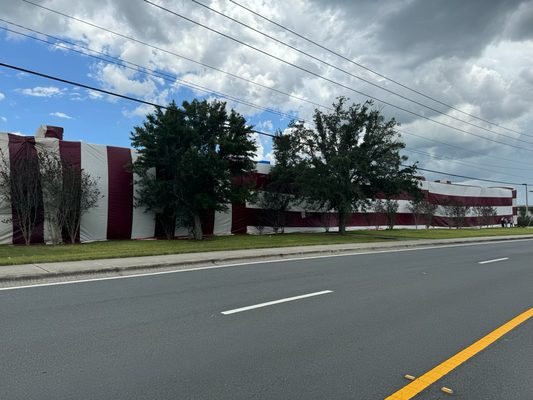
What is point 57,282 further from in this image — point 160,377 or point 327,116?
point 327,116

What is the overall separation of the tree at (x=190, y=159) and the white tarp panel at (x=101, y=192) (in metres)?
1.58

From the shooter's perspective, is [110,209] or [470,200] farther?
[470,200]

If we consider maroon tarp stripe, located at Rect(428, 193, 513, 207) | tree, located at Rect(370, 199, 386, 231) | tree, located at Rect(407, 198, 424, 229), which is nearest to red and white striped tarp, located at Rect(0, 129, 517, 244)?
tree, located at Rect(370, 199, 386, 231)

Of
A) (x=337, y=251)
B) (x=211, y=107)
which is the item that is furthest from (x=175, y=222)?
(x=337, y=251)

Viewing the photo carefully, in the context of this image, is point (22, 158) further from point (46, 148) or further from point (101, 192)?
point (101, 192)

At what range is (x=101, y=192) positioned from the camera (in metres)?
22.1

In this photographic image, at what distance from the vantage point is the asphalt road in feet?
14.1

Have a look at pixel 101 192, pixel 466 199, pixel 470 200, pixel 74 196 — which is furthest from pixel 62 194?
pixel 470 200

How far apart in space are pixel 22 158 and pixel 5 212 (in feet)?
7.72

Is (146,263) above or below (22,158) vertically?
below

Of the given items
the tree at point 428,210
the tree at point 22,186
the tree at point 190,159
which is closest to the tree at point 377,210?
the tree at point 428,210

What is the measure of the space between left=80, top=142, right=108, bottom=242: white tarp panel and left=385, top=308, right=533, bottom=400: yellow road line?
62.3ft

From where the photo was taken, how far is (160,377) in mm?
4473

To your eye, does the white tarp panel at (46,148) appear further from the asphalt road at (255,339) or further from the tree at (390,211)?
the tree at (390,211)
